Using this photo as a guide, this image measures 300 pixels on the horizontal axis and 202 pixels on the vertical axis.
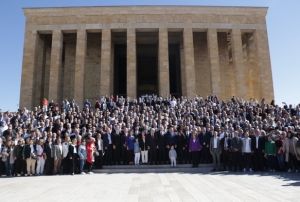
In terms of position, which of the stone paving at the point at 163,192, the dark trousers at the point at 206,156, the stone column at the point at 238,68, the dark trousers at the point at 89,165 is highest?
the stone column at the point at 238,68

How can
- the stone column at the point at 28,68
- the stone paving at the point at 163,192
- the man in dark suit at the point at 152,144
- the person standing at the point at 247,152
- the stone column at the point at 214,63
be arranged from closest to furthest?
the stone paving at the point at 163,192 < the person standing at the point at 247,152 < the man in dark suit at the point at 152,144 < the stone column at the point at 28,68 < the stone column at the point at 214,63

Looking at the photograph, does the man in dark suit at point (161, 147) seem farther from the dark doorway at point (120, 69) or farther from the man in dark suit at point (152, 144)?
the dark doorway at point (120, 69)

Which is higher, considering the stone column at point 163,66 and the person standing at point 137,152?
the stone column at point 163,66

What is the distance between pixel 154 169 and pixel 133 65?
1619cm

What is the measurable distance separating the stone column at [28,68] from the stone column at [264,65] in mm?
21254

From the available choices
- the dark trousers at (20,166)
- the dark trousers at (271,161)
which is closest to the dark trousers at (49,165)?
the dark trousers at (20,166)

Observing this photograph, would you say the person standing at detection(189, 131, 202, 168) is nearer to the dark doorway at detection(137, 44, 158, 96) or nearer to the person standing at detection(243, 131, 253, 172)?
the person standing at detection(243, 131, 253, 172)

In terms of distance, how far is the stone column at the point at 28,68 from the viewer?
28.4 meters

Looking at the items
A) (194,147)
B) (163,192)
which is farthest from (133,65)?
(163,192)

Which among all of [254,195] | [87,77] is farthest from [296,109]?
[87,77]

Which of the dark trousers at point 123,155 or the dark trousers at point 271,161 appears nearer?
the dark trousers at point 271,161

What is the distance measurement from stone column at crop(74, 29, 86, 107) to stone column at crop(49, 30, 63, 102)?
175cm

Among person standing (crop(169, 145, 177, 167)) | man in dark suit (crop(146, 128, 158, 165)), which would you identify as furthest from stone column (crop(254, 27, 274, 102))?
man in dark suit (crop(146, 128, 158, 165))

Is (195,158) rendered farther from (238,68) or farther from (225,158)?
(238,68)
